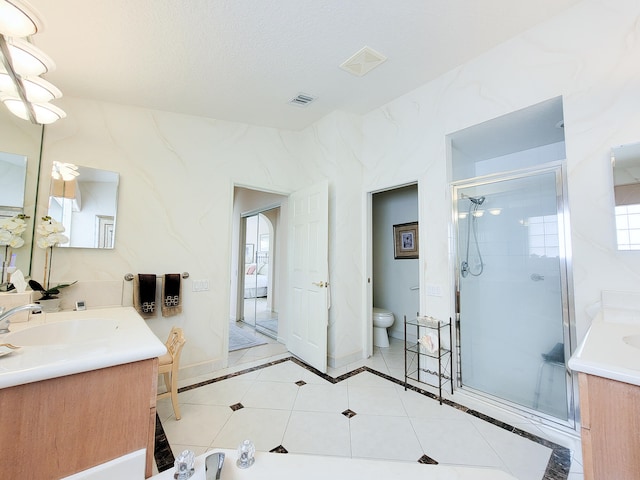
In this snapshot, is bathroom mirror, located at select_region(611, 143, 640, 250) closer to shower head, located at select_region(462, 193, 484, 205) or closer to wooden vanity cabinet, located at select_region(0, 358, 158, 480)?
shower head, located at select_region(462, 193, 484, 205)

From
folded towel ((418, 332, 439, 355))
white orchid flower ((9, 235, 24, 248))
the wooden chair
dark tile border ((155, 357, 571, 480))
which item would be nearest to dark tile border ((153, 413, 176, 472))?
dark tile border ((155, 357, 571, 480))

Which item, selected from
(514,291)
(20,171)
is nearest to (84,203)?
(20,171)

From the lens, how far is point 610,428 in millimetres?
802

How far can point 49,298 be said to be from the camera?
6.46 feet

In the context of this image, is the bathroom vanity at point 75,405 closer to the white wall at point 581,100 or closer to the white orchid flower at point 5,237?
the white orchid flower at point 5,237

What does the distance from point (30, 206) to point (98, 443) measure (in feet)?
6.63

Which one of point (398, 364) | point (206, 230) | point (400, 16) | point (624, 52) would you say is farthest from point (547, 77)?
point (206, 230)

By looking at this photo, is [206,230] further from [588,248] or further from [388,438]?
[588,248]

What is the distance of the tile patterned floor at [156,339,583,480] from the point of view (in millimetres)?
1651

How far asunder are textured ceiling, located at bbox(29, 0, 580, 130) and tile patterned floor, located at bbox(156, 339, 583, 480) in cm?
277

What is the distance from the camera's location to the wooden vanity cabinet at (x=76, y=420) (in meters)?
0.81

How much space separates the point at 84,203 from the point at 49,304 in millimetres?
873

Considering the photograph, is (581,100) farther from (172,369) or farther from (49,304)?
(49,304)

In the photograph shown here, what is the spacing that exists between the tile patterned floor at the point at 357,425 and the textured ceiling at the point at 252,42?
9.08 feet
